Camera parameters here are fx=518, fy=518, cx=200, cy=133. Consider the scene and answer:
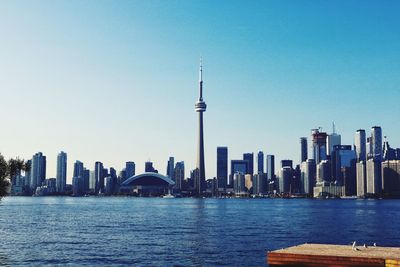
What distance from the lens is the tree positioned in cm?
4050

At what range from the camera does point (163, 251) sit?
74.6 meters

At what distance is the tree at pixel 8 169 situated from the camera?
4050cm

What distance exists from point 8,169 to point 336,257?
30.5 metres

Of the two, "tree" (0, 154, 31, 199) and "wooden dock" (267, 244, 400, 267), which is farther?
"wooden dock" (267, 244, 400, 267)

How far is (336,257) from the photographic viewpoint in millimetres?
48875

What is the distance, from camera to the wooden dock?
157 feet

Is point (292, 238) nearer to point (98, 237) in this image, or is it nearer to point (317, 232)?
point (317, 232)

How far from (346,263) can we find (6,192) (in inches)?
1214

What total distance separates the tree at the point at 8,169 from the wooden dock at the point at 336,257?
26.1 metres

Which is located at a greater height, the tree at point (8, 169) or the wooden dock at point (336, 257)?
the tree at point (8, 169)

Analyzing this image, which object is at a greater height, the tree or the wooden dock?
the tree

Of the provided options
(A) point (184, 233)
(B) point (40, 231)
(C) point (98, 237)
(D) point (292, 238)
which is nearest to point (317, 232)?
(D) point (292, 238)

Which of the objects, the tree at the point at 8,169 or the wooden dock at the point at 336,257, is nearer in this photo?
the tree at the point at 8,169

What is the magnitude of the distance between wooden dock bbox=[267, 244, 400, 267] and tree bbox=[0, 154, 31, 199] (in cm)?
2612
